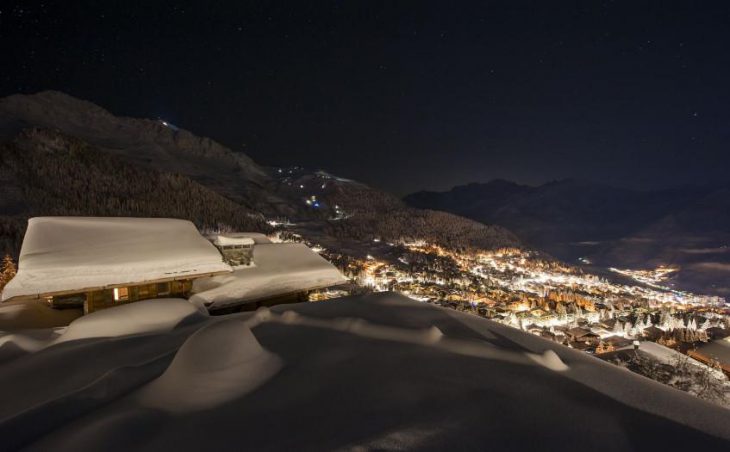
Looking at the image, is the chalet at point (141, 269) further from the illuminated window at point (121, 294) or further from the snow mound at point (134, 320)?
the snow mound at point (134, 320)

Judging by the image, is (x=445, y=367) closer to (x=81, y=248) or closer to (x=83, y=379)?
(x=83, y=379)

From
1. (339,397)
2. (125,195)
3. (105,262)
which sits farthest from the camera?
(125,195)

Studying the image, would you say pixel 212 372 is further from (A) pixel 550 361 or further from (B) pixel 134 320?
(B) pixel 134 320

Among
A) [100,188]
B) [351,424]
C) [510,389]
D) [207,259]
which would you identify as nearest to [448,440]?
[351,424]

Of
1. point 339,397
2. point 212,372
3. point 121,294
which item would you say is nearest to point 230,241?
point 121,294

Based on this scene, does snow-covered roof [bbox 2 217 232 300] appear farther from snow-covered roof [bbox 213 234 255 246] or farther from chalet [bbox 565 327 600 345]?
chalet [bbox 565 327 600 345]

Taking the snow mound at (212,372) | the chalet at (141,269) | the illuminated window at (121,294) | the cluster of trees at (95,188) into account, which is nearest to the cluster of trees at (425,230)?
the cluster of trees at (95,188)
